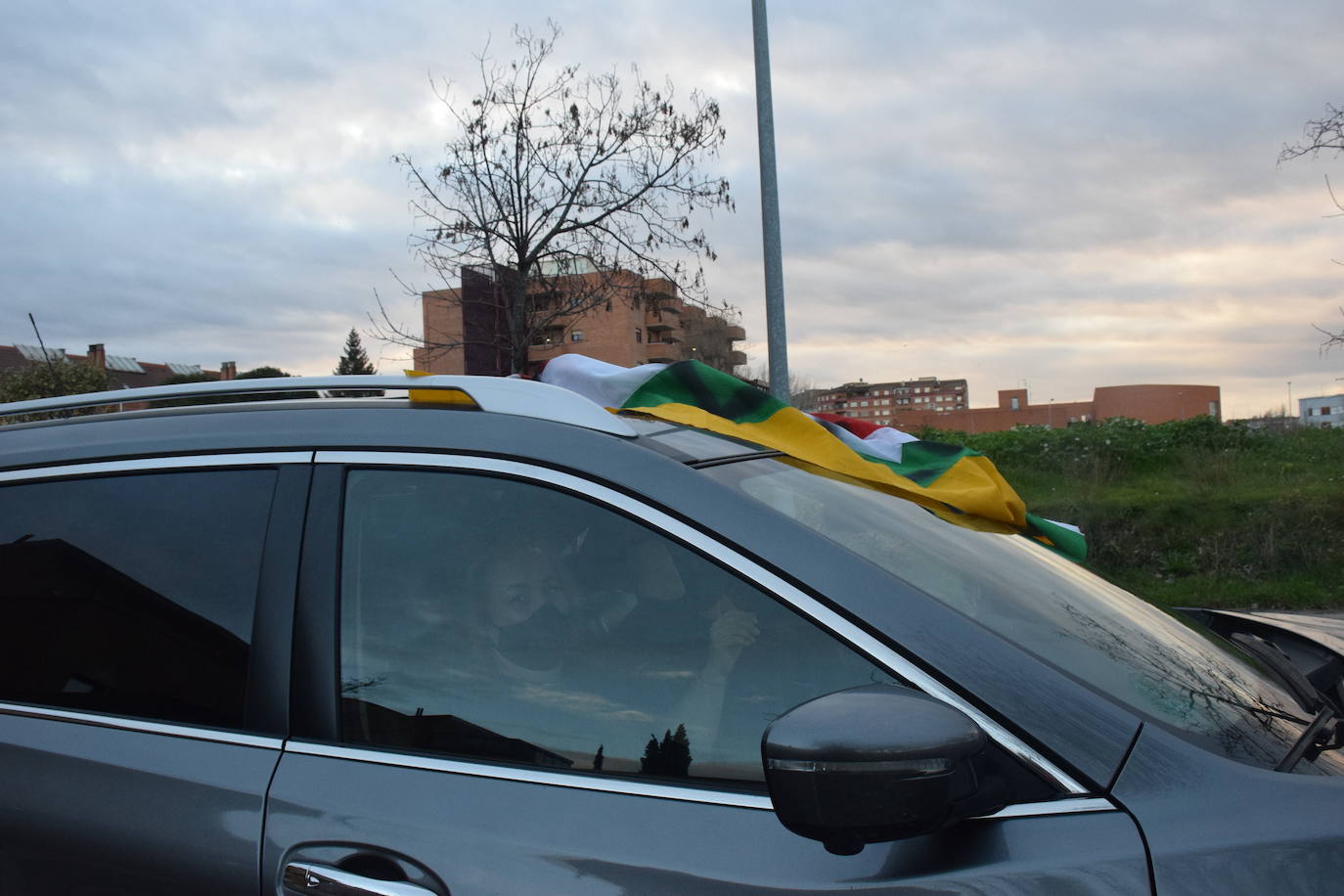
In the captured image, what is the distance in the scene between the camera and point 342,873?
1.41 metres

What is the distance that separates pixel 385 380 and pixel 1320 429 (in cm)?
1524

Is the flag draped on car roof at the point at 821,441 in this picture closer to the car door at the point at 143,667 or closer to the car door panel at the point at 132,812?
the car door at the point at 143,667

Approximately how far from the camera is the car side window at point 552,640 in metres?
1.46

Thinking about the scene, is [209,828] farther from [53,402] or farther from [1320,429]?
[1320,429]

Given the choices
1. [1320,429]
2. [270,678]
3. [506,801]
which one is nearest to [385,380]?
[270,678]

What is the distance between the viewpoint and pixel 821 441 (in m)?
2.34

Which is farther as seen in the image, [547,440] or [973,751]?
[547,440]

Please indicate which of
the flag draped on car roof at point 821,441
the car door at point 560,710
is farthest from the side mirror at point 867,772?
the flag draped on car roof at point 821,441

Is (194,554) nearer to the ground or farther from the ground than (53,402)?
nearer to the ground

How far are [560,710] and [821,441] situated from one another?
1.04 meters

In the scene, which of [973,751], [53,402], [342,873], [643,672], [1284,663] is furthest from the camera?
[53,402]

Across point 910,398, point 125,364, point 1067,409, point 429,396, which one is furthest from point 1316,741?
point 910,398

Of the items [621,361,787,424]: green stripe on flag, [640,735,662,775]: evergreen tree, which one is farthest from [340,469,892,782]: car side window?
[621,361,787,424]: green stripe on flag

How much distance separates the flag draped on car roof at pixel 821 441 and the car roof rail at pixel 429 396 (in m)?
0.49
